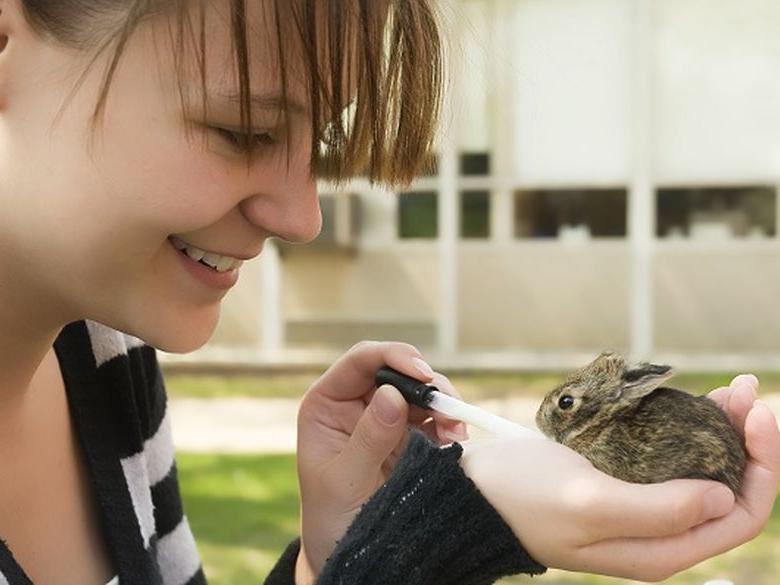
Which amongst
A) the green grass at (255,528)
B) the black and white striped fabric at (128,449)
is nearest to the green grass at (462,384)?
the green grass at (255,528)

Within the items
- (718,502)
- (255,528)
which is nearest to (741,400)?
(718,502)

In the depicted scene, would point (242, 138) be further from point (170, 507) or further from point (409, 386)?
point (170, 507)

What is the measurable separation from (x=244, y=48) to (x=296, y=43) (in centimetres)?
6

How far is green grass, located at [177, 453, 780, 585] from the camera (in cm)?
343

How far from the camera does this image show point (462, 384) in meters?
6.70

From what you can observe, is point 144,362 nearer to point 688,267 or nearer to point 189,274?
point 189,274

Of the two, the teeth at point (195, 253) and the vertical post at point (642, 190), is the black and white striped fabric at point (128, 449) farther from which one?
the vertical post at point (642, 190)

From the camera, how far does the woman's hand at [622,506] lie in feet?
3.73

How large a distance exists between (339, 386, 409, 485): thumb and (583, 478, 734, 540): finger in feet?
1.28

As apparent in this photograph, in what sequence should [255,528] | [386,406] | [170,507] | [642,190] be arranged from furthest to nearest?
[642,190] → [255,528] → [170,507] → [386,406]

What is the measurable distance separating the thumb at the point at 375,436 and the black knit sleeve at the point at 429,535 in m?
0.21

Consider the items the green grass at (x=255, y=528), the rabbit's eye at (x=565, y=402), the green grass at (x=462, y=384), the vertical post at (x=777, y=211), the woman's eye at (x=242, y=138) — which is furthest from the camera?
the vertical post at (x=777, y=211)

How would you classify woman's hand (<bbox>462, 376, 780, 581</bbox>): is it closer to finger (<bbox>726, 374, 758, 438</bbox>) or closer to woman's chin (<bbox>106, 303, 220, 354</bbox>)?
finger (<bbox>726, 374, 758, 438</bbox>)

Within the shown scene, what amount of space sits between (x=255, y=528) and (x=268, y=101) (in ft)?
9.42
